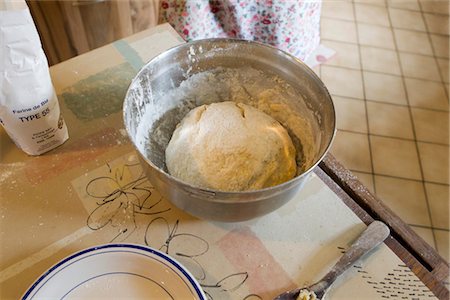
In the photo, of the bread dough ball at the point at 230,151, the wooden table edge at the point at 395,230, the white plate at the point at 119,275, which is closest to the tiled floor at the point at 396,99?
the wooden table edge at the point at 395,230

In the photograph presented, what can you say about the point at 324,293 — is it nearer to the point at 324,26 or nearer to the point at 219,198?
the point at 219,198

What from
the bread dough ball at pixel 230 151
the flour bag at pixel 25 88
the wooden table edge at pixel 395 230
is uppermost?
the flour bag at pixel 25 88

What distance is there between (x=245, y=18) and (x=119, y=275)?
90 centimetres

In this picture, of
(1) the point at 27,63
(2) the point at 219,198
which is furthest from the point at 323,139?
(1) the point at 27,63

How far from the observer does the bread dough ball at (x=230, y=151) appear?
1.98 feet

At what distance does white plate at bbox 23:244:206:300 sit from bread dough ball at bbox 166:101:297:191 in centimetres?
14

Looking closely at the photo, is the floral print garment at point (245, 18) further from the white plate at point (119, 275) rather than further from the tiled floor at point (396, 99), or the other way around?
the white plate at point (119, 275)

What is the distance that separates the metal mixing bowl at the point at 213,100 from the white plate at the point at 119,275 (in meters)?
0.08

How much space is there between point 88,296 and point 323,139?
0.40 m

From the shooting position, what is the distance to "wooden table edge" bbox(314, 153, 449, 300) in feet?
1.87

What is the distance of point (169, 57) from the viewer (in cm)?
65

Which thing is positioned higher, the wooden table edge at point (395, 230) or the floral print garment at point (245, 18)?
the floral print garment at point (245, 18)

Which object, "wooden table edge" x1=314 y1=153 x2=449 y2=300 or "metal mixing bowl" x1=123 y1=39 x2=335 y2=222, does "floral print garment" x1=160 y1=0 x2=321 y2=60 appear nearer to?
"metal mixing bowl" x1=123 y1=39 x2=335 y2=222

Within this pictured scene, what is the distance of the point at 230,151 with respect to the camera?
623 millimetres
